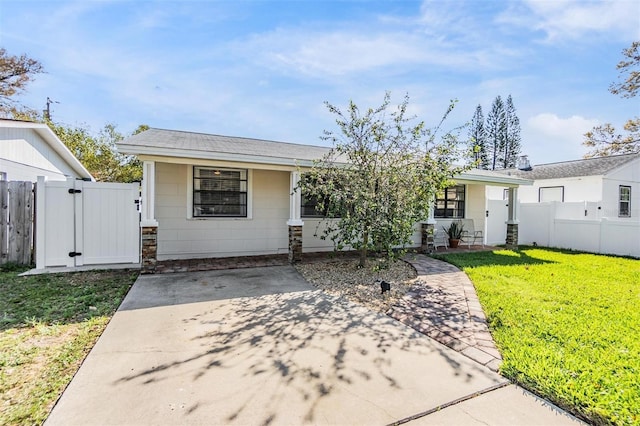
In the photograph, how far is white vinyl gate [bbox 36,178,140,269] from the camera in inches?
246

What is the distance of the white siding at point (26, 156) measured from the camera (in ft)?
27.1

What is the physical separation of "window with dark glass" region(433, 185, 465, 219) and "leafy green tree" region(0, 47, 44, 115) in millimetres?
19889

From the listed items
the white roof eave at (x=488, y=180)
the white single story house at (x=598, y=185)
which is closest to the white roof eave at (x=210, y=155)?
the white roof eave at (x=488, y=180)

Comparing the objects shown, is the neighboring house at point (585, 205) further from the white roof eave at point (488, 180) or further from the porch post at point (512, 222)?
the white roof eave at point (488, 180)

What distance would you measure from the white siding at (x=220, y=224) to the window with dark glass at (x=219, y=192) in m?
0.19

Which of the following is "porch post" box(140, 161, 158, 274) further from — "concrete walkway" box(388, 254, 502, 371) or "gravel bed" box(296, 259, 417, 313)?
"concrete walkway" box(388, 254, 502, 371)

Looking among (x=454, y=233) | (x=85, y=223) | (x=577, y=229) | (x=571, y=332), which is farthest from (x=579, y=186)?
(x=85, y=223)

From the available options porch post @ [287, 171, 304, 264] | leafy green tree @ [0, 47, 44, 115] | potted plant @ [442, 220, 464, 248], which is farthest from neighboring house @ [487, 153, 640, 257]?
leafy green tree @ [0, 47, 44, 115]

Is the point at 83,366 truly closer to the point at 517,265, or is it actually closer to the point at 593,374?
the point at 593,374

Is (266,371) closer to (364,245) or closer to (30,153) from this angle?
(364,245)

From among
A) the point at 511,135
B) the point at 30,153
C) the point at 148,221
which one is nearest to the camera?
the point at 148,221

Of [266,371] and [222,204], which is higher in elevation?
[222,204]

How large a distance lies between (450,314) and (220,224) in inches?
Result: 231

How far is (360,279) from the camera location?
6078mm
